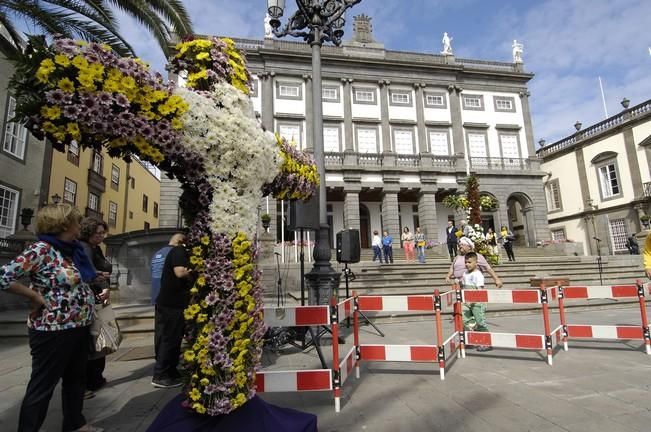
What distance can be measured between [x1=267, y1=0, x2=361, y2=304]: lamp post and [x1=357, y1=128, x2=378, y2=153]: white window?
1537cm

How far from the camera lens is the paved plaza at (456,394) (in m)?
3.00

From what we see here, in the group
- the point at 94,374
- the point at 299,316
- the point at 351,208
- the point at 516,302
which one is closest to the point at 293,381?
the point at 299,316

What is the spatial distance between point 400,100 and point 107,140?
2377 cm

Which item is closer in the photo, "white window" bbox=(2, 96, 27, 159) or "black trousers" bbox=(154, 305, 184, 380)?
"black trousers" bbox=(154, 305, 184, 380)

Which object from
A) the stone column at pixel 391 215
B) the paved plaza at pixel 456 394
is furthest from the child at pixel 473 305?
the stone column at pixel 391 215

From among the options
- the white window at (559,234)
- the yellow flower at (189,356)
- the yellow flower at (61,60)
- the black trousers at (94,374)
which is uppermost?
the white window at (559,234)

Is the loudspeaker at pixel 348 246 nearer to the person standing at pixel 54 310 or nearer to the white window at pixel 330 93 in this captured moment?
the person standing at pixel 54 310

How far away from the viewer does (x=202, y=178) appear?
250 centimetres

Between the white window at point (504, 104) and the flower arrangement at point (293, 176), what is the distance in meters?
25.8

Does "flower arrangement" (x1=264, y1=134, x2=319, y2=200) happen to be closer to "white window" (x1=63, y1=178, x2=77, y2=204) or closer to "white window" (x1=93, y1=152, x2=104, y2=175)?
"white window" (x1=63, y1=178, x2=77, y2=204)

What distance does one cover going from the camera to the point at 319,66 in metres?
6.53

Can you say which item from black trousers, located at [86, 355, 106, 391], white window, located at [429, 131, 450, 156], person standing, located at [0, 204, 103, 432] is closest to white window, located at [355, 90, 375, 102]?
white window, located at [429, 131, 450, 156]

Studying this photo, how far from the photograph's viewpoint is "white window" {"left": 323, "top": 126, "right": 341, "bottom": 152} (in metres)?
22.3

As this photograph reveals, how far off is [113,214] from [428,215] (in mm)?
22153
